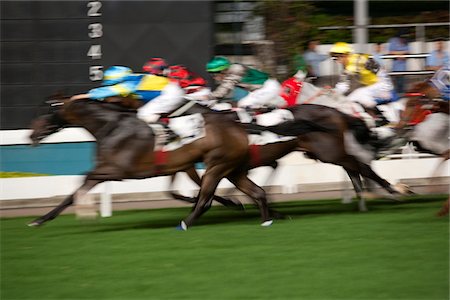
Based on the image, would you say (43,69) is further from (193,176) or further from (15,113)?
(193,176)

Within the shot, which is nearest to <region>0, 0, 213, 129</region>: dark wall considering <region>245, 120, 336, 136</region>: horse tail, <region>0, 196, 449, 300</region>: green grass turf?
<region>0, 196, 449, 300</region>: green grass turf

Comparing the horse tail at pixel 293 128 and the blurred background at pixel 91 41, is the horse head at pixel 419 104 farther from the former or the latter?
the blurred background at pixel 91 41

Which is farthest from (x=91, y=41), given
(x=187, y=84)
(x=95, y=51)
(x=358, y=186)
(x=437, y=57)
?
(x=437, y=57)

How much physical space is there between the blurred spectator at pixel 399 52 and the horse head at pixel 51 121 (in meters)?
5.30

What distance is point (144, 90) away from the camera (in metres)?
9.41

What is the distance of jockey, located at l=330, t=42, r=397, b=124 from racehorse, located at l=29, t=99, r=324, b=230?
6.41ft

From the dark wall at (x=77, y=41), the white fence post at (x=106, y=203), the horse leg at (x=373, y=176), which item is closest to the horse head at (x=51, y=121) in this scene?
the white fence post at (x=106, y=203)

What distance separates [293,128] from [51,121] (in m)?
2.34

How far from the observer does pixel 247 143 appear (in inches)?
367

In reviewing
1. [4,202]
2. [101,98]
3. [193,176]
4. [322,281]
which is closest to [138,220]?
[193,176]

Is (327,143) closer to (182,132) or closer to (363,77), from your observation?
(363,77)

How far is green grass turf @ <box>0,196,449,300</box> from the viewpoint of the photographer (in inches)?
248

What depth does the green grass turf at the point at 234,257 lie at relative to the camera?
6297 millimetres

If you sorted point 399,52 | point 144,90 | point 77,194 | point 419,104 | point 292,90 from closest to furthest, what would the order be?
point 77,194 → point 144,90 → point 419,104 → point 292,90 → point 399,52
